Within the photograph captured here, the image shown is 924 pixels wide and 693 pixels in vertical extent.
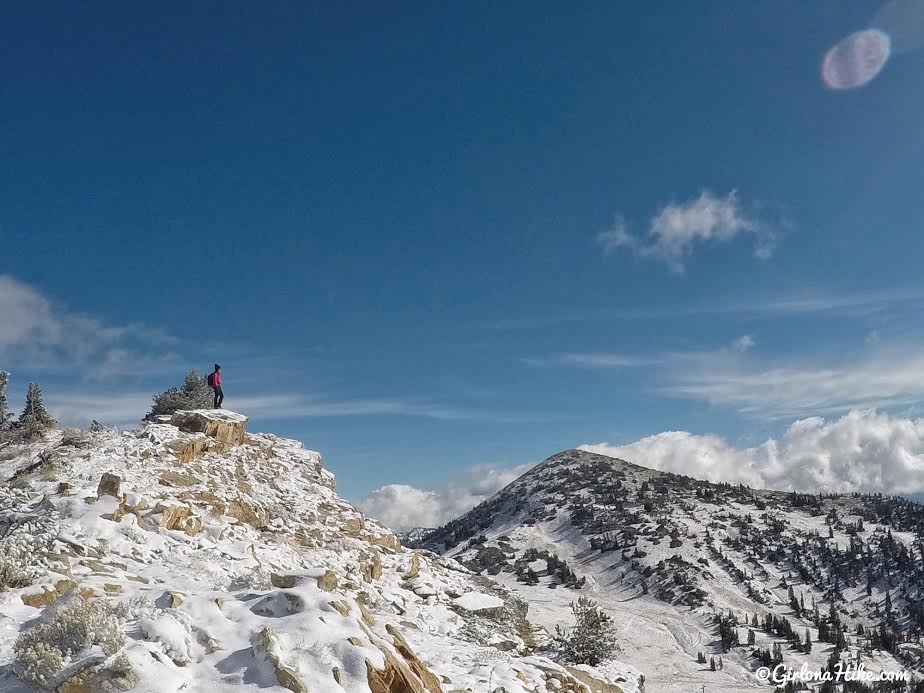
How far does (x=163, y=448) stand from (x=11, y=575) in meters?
14.5

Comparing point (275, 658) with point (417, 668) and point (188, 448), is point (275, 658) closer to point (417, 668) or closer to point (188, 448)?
point (417, 668)

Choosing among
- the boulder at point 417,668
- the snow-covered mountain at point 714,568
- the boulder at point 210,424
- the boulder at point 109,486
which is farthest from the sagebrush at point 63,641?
the snow-covered mountain at point 714,568

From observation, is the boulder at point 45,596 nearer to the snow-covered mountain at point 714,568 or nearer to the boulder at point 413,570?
the boulder at point 413,570

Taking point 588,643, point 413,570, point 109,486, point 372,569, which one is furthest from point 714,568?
point 109,486

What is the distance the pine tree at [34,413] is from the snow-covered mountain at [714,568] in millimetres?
32727

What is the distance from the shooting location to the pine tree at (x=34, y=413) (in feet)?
92.0

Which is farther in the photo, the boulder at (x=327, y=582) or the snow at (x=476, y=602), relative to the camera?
the snow at (x=476, y=602)

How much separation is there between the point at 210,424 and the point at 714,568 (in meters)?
61.3

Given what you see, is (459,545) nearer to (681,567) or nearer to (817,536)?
(681,567)

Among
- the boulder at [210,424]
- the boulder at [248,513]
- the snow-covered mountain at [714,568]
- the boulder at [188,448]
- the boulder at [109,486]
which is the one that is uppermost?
the boulder at [210,424]

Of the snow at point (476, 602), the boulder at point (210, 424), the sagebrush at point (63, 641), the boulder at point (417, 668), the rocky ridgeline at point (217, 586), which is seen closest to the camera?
the sagebrush at point (63, 641)

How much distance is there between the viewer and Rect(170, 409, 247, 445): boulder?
27438 millimetres

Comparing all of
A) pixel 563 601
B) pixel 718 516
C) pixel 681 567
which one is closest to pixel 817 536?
pixel 718 516

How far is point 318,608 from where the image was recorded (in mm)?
9508
